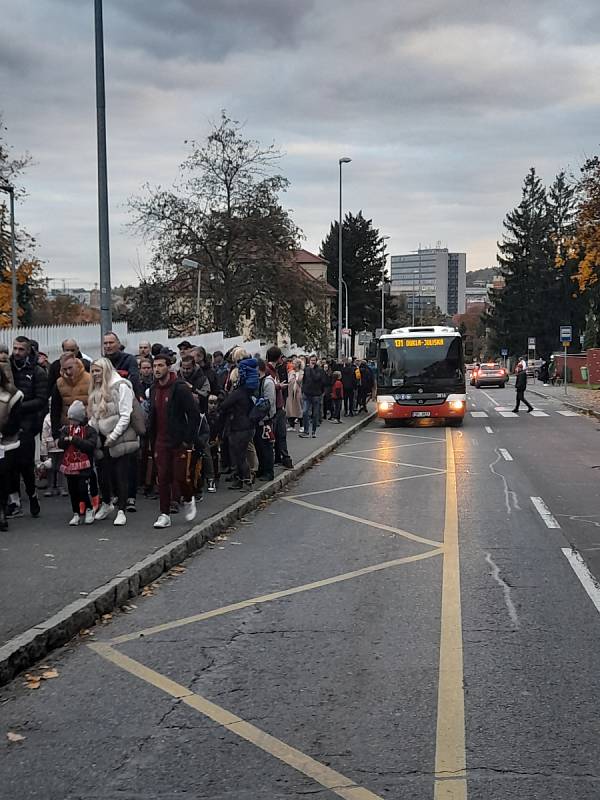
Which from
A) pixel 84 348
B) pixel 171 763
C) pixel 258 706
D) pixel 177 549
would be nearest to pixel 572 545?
pixel 177 549

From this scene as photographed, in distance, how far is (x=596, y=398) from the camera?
39.1m

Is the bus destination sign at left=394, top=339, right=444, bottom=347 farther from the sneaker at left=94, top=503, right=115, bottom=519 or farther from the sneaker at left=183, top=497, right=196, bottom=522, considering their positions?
the sneaker at left=94, top=503, right=115, bottom=519

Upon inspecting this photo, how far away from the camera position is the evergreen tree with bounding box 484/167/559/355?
8656 centimetres

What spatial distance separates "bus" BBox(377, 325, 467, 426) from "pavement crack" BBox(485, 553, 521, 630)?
16.5m

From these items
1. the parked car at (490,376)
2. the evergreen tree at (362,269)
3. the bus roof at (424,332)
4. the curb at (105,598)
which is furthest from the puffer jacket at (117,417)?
the evergreen tree at (362,269)

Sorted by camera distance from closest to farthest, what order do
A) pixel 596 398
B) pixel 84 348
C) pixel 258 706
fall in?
pixel 258 706
pixel 84 348
pixel 596 398

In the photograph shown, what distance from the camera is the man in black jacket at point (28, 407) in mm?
9703

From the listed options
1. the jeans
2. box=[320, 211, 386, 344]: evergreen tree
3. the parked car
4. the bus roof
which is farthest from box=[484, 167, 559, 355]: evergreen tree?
the jeans

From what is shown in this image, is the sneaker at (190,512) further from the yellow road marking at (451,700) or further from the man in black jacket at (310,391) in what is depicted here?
the man in black jacket at (310,391)

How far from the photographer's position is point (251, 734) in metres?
4.26

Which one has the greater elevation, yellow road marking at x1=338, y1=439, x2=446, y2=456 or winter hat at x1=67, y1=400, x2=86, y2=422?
winter hat at x1=67, y1=400, x2=86, y2=422

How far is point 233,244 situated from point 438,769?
38.8 meters

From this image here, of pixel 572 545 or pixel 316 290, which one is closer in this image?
pixel 572 545

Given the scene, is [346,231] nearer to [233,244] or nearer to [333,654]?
[233,244]
